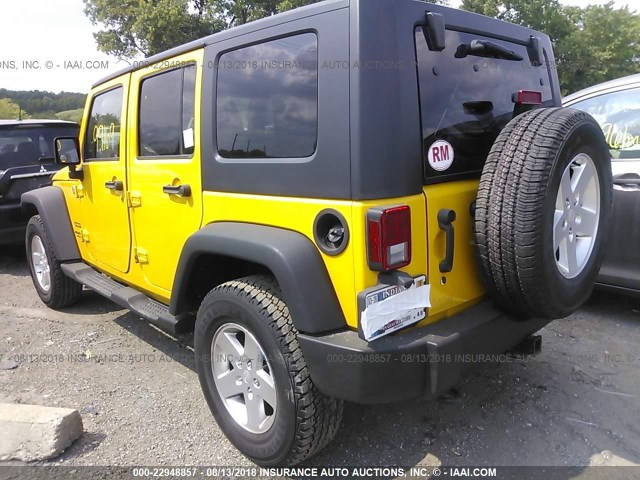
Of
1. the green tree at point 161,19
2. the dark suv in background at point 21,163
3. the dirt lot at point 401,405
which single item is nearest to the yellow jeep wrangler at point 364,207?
the dirt lot at point 401,405

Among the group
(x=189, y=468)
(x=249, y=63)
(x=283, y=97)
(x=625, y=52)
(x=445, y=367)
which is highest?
(x=625, y=52)

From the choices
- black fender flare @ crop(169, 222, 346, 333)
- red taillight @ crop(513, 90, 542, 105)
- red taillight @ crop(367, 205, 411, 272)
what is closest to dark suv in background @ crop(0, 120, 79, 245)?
black fender flare @ crop(169, 222, 346, 333)

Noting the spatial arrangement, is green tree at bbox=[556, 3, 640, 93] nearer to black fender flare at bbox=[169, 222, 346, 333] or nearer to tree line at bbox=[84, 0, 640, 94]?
tree line at bbox=[84, 0, 640, 94]

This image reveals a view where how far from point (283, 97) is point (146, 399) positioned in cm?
205

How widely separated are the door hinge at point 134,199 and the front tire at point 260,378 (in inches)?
42.2

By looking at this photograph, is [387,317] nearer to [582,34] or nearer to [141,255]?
[141,255]

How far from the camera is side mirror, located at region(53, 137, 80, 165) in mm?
3955

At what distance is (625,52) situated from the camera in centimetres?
2297

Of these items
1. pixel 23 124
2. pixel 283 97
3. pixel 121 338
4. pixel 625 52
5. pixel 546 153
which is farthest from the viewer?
pixel 625 52

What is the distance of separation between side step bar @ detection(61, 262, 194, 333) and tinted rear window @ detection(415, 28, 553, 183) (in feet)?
5.36

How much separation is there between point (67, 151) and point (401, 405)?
3.19m

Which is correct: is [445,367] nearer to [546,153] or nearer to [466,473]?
[466,473]

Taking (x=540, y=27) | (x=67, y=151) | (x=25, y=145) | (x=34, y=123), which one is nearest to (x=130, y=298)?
(x=67, y=151)

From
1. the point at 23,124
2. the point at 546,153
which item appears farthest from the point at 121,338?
the point at 23,124
